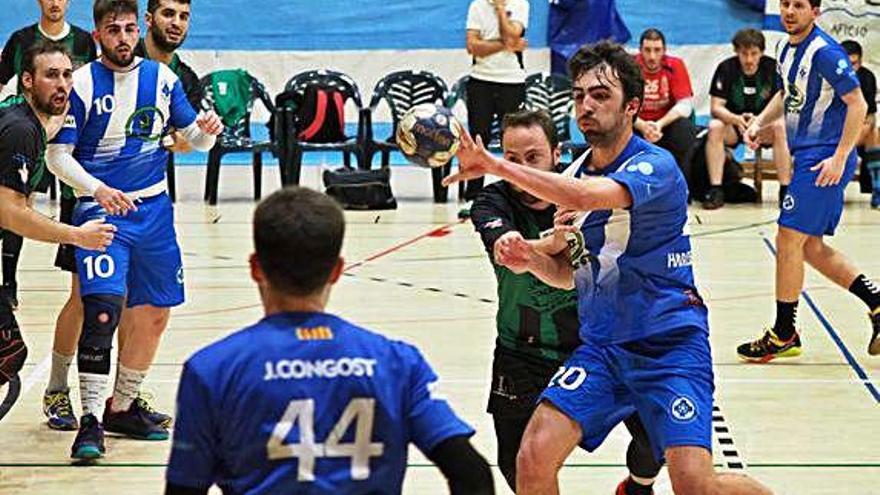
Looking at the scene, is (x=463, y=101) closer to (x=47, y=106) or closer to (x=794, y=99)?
(x=794, y=99)

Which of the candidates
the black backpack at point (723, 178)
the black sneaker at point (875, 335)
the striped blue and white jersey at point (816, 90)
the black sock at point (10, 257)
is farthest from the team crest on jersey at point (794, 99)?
the black backpack at point (723, 178)

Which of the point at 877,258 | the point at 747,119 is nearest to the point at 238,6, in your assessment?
the point at 747,119

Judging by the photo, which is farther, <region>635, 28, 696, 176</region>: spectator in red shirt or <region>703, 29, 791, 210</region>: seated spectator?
<region>703, 29, 791, 210</region>: seated spectator

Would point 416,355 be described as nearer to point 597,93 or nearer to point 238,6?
point 597,93

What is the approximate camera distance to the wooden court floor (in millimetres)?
6410

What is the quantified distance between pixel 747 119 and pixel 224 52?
20.3 feet

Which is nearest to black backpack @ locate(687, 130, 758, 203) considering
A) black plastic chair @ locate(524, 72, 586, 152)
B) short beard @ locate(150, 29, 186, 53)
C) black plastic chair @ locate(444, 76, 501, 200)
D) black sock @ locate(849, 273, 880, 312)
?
black plastic chair @ locate(524, 72, 586, 152)

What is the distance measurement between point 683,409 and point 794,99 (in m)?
3.89

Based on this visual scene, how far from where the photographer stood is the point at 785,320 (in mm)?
8367

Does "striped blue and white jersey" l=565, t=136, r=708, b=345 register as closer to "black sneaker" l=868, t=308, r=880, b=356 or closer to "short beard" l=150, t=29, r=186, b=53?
"short beard" l=150, t=29, r=186, b=53

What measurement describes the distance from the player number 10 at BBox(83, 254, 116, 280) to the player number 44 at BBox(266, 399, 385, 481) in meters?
3.60

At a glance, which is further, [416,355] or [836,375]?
[836,375]

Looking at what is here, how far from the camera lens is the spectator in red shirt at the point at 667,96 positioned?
1430 cm

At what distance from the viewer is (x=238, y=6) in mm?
17688
